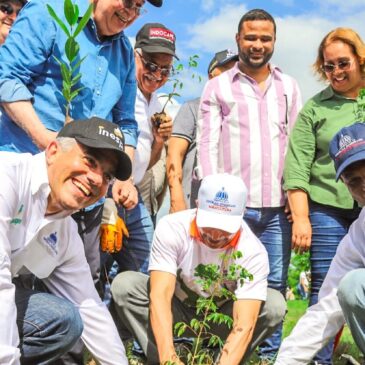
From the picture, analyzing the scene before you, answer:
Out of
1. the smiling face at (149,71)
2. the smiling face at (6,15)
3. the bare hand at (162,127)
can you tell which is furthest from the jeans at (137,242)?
the smiling face at (6,15)

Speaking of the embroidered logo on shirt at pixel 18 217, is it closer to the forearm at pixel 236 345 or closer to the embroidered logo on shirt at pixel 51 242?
the embroidered logo on shirt at pixel 51 242

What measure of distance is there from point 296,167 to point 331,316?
1207 millimetres

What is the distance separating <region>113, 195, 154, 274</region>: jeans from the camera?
16.8 ft

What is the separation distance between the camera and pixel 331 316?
4.04m

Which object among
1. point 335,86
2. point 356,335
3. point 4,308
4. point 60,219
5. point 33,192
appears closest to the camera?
point 4,308

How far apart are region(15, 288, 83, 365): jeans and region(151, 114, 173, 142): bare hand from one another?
6.10ft

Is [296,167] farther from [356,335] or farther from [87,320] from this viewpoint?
[87,320]

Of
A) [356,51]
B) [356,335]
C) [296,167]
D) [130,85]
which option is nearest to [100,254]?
[130,85]

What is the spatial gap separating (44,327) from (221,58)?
3.04 metres

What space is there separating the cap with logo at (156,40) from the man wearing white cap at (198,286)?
3.78ft

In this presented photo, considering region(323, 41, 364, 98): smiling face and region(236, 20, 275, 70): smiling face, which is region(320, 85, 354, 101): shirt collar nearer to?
region(323, 41, 364, 98): smiling face

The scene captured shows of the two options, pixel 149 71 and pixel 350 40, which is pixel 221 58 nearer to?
pixel 149 71

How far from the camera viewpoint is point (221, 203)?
4.46m

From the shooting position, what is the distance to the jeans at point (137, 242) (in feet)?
16.8
